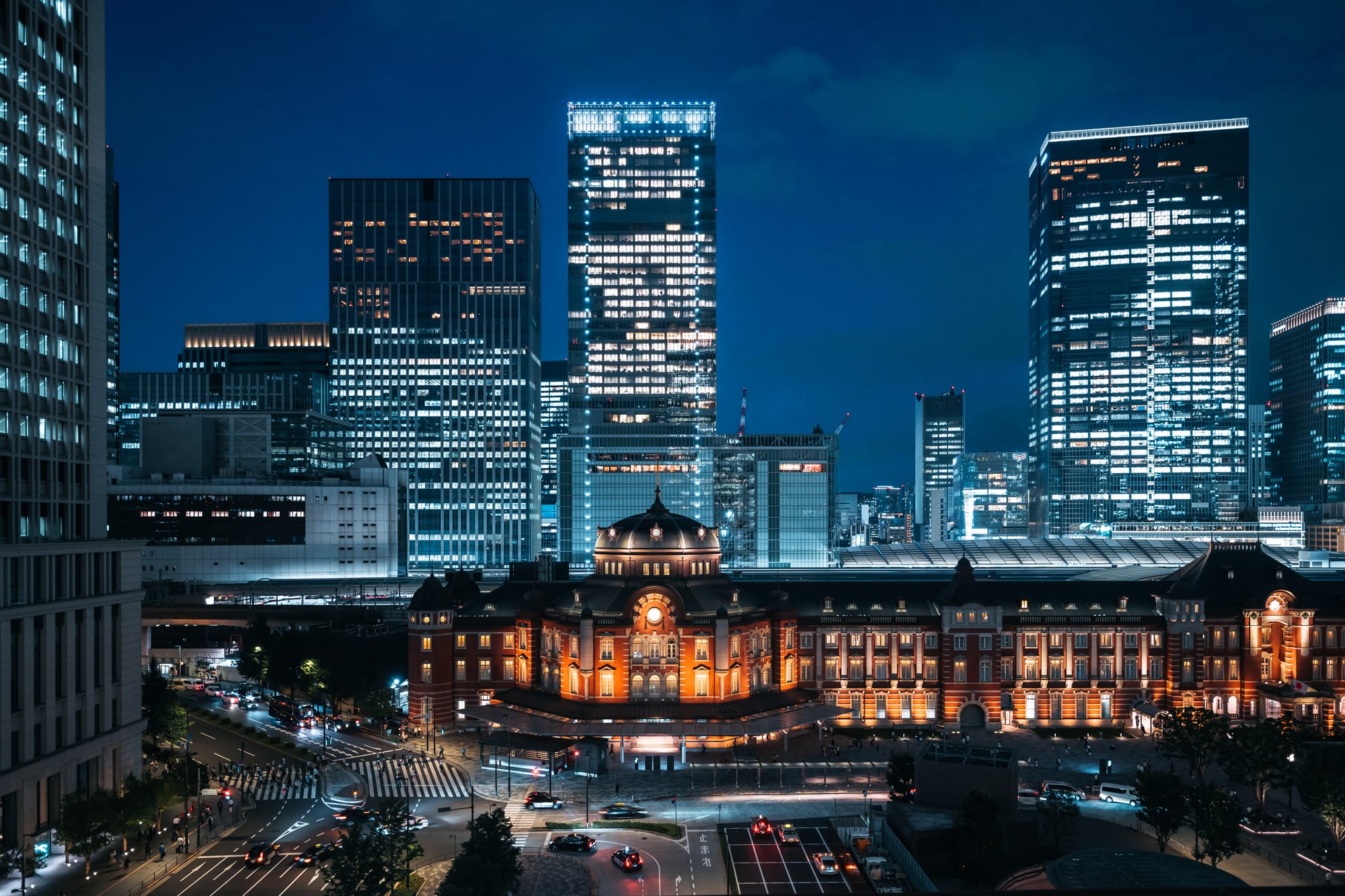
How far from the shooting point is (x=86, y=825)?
66.8m

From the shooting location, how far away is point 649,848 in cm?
7262

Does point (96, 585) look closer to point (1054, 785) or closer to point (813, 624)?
point (813, 624)

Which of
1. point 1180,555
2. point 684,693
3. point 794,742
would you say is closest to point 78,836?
point 684,693

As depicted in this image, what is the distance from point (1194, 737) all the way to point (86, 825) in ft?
277

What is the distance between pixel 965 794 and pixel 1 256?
8104cm

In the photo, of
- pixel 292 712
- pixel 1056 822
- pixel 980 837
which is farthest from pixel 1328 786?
pixel 292 712

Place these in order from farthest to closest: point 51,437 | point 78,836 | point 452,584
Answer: point 452,584, point 51,437, point 78,836

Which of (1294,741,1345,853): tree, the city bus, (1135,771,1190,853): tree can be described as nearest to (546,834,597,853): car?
→ (1135,771,1190,853): tree

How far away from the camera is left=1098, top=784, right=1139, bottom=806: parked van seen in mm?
83562

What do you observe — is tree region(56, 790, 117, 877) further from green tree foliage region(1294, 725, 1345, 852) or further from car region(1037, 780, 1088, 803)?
green tree foliage region(1294, 725, 1345, 852)

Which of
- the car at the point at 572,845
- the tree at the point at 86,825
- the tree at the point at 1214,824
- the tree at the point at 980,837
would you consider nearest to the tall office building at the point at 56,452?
the tree at the point at 86,825

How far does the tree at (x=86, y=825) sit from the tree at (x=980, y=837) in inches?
2268

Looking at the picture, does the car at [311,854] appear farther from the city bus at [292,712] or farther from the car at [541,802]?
the city bus at [292,712]

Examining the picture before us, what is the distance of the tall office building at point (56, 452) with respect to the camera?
71.2 meters
